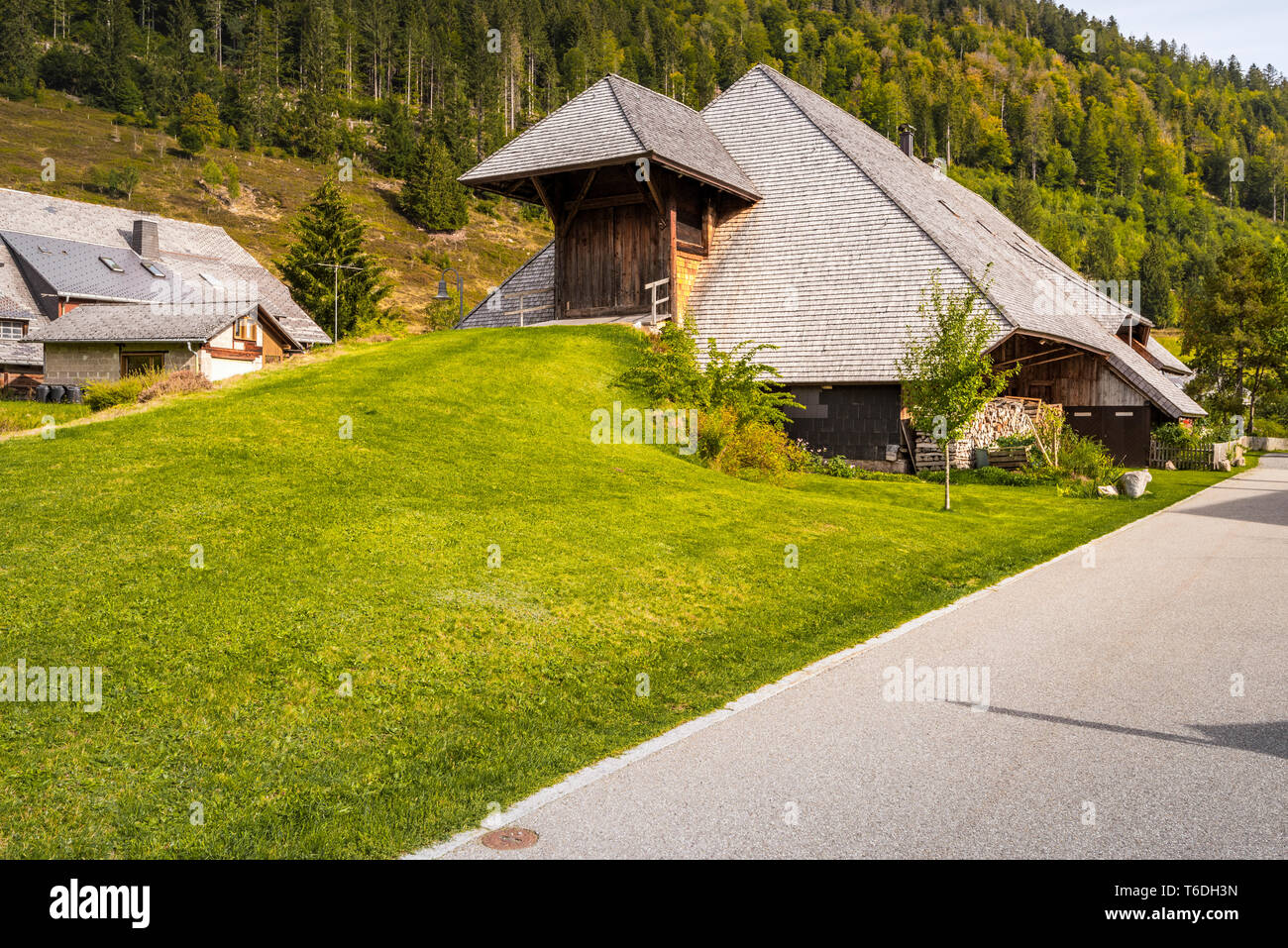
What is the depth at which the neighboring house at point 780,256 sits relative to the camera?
85.0 feet

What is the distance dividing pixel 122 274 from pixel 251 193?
50537mm

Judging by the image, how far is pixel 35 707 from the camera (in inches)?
245

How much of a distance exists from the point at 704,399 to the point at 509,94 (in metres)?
142

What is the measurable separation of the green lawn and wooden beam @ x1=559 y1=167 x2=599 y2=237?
507 inches

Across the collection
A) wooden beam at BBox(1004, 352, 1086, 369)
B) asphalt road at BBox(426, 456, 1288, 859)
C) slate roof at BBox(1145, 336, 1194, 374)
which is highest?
slate roof at BBox(1145, 336, 1194, 374)

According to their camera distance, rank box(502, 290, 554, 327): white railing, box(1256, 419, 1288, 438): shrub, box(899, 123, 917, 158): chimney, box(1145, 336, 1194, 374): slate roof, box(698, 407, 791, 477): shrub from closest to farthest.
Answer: box(698, 407, 791, 477): shrub, box(502, 290, 554, 327): white railing, box(899, 123, 917, 158): chimney, box(1145, 336, 1194, 374): slate roof, box(1256, 419, 1288, 438): shrub

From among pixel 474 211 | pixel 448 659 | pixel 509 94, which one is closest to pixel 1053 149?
pixel 509 94

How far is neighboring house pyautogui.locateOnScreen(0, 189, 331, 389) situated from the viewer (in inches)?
1822

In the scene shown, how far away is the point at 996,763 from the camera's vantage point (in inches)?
240

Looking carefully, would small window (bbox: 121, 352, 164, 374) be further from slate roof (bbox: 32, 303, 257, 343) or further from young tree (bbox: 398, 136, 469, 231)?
young tree (bbox: 398, 136, 469, 231)

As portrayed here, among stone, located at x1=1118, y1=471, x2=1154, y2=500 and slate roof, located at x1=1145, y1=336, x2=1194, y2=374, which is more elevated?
slate roof, located at x1=1145, y1=336, x2=1194, y2=374

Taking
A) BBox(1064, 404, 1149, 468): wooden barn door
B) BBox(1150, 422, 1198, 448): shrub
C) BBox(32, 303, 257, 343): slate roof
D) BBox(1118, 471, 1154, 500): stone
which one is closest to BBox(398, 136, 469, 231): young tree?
BBox(32, 303, 257, 343): slate roof

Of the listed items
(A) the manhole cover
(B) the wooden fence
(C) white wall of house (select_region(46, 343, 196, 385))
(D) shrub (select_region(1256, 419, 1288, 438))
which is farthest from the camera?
(D) shrub (select_region(1256, 419, 1288, 438))
